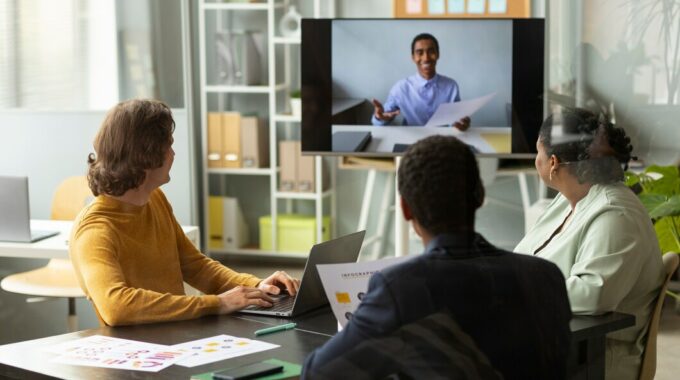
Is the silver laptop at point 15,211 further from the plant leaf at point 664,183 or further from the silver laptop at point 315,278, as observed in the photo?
the plant leaf at point 664,183

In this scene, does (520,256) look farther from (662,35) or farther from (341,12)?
(341,12)

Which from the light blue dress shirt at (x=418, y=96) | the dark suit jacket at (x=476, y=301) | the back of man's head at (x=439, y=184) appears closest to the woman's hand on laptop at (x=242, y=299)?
the dark suit jacket at (x=476, y=301)

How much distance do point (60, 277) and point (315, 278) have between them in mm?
2015

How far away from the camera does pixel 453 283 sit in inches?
60.4

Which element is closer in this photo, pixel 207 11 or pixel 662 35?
pixel 662 35

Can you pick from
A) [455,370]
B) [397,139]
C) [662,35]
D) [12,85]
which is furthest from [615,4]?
[12,85]

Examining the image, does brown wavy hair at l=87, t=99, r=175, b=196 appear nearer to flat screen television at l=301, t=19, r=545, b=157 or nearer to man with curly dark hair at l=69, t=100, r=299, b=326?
man with curly dark hair at l=69, t=100, r=299, b=326

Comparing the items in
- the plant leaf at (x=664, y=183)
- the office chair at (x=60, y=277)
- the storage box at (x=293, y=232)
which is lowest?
the storage box at (x=293, y=232)

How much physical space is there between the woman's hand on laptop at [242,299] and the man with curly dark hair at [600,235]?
0.60 m

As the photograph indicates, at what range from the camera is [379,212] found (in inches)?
218

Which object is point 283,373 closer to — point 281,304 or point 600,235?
point 281,304

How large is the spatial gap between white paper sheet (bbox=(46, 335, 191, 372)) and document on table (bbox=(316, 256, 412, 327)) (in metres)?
0.31

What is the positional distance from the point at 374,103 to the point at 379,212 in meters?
1.60

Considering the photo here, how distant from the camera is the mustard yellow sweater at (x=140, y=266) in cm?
225
